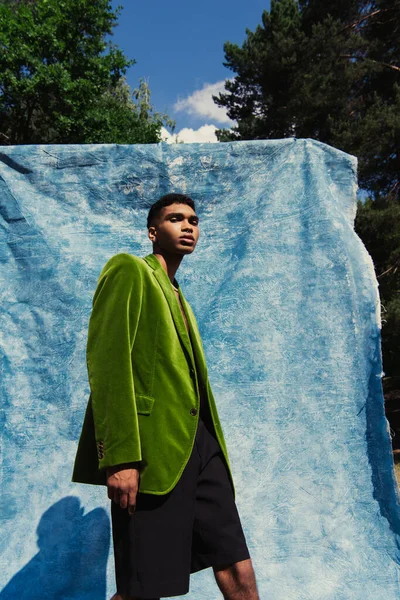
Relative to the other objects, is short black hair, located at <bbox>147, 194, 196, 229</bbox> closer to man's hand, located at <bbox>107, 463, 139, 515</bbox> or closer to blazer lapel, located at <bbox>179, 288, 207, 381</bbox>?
blazer lapel, located at <bbox>179, 288, 207, 381</bbox>

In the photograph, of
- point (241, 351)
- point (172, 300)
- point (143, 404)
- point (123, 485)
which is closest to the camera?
point (123, 485)

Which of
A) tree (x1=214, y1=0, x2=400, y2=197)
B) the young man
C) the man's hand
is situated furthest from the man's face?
tree (x1=214, y1=0, x2=400, y2=197)

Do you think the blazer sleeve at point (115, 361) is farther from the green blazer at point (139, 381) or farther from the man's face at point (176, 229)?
the man's face at point (176, 229)

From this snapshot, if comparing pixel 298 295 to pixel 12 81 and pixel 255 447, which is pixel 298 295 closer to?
pixel 255 447

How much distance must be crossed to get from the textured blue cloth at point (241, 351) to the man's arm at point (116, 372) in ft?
4.05

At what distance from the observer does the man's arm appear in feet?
4.38

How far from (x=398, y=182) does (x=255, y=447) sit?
8.41m

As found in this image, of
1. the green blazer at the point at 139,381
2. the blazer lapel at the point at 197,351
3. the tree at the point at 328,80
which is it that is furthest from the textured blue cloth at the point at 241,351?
the tree at the point at 328,80

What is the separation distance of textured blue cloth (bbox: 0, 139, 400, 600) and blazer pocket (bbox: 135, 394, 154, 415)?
3.95 feet

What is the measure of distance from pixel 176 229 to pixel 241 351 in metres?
1.13

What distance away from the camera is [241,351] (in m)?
2.65

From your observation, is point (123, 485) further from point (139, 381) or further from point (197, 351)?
point (197, 351)

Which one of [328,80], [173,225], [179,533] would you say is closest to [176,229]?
[173,225]

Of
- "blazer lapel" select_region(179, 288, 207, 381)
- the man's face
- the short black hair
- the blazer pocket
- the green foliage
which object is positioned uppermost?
the green foliage
